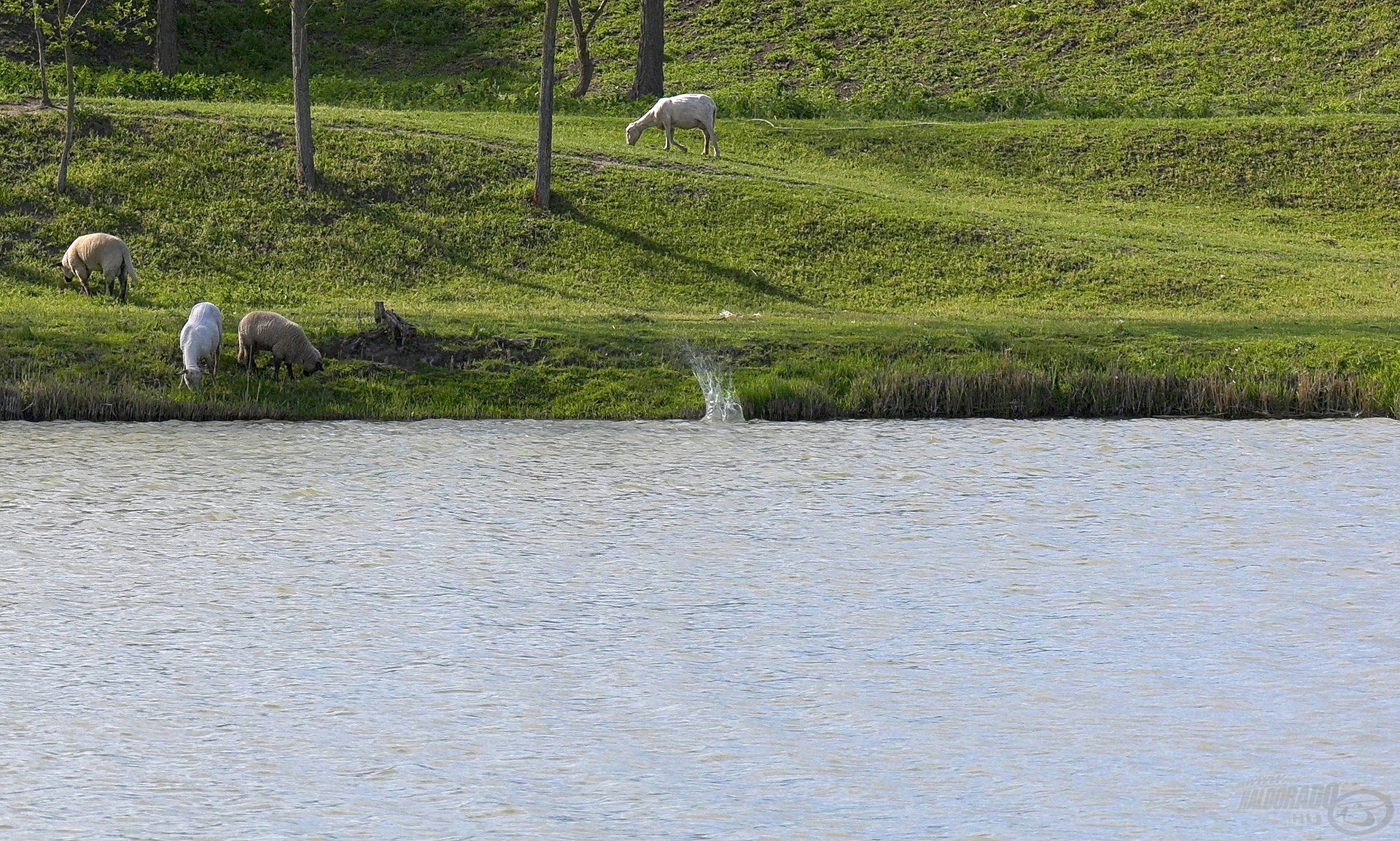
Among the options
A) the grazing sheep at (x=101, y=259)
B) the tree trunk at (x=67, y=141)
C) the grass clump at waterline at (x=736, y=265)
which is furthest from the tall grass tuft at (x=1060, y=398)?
the tree trunk at (x=67, y=141)

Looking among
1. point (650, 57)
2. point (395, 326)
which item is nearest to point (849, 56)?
point (650, 57)

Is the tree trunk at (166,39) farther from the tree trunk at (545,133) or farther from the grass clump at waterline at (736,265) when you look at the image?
the tree trunk at (545,133)

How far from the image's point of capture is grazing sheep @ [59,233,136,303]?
24047mm

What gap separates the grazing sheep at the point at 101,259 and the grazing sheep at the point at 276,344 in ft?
17.0

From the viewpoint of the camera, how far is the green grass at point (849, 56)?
3912 centimetres

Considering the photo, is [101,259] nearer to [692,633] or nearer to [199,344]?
[199,344]

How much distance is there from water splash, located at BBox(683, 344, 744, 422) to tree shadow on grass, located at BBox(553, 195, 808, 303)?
19.3 feet

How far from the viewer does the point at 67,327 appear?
810 inches

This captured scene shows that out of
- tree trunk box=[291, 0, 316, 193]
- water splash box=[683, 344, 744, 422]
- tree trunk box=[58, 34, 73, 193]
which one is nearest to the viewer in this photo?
water splash box=[683, 344, 744, 422]

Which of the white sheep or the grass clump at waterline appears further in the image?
the grass clump at waterline

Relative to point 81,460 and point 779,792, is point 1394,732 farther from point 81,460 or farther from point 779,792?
point 81,460

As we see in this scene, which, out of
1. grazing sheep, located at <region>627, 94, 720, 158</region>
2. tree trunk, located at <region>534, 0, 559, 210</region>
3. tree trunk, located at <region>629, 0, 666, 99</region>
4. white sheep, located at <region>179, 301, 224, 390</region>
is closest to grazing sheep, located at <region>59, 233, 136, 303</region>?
white sheep, located at <region>179, 301, 224, 390</region>

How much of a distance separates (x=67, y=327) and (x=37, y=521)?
679cm

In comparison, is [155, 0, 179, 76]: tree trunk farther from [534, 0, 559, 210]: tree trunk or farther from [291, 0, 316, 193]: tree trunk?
[534, 0, 559, 210]: tree trunk
